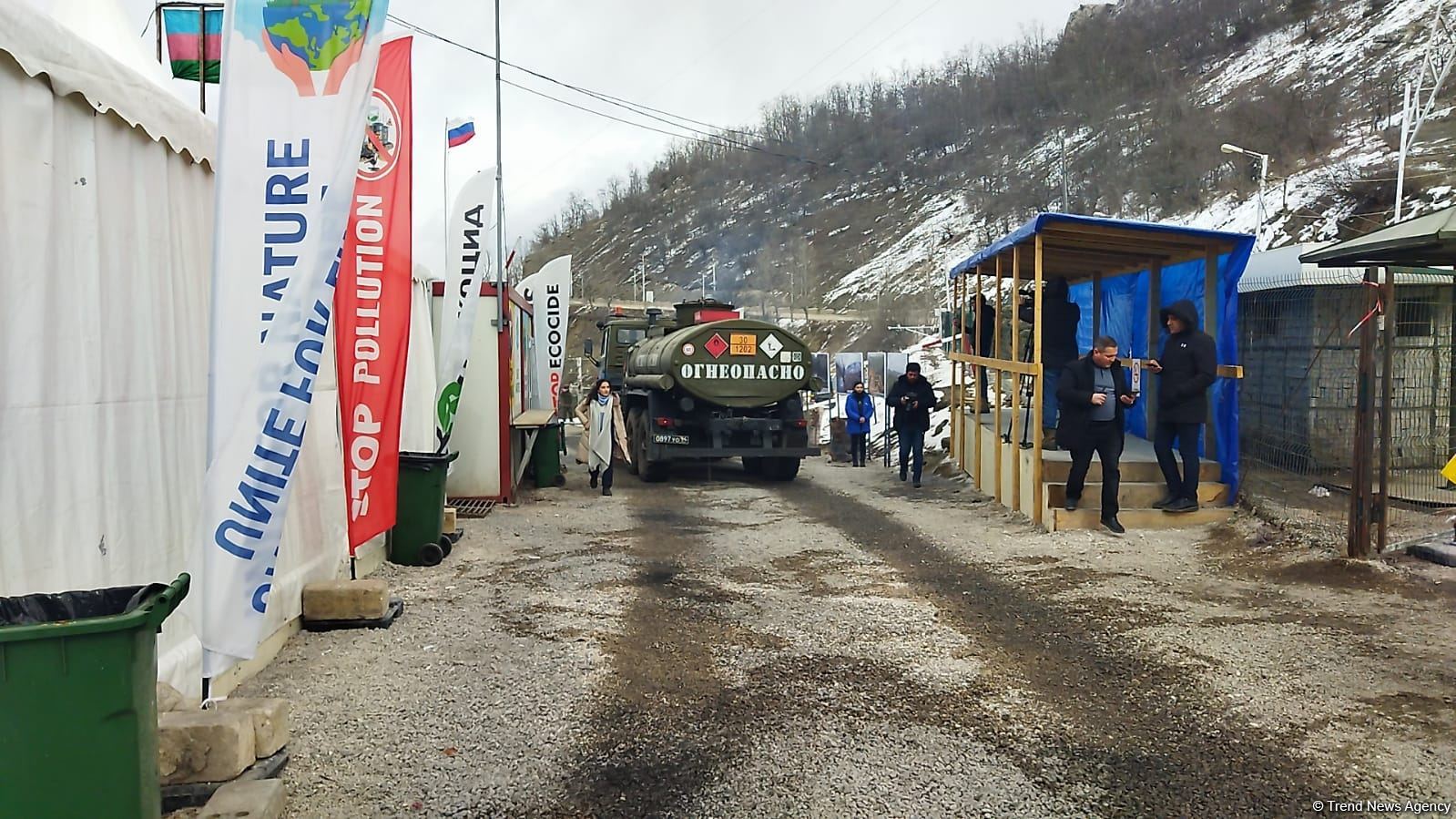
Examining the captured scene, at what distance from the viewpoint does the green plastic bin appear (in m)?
14.4

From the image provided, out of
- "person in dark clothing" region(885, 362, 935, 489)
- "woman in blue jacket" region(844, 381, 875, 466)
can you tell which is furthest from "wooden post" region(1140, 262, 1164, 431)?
"woman in blue jacket" region(844, 381, 875, 466)

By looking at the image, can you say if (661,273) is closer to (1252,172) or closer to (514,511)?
(1252,172)

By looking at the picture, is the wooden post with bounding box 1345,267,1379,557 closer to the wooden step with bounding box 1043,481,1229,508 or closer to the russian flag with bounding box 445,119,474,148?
the wooden step with bounding box 1043,481,1229,508

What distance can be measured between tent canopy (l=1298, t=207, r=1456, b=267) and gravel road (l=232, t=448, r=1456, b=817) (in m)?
2.06

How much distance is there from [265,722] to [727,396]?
10773 millimetres

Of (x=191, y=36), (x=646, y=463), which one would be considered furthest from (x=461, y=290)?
(x=646, y=463)

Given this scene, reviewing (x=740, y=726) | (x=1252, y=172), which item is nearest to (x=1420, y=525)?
(x=740, y=726)

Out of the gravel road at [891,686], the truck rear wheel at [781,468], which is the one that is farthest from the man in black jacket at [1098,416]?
the truck rear wheel at [781,468]

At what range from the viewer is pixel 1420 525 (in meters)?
8.45

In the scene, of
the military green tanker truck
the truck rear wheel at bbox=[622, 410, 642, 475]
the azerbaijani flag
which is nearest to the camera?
the azerbaijani flag

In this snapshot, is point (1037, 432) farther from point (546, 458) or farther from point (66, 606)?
point (66, 606)

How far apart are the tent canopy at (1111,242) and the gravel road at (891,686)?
273 centimetres

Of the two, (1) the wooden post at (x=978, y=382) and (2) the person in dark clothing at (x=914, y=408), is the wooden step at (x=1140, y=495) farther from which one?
(2) the person in dark clothing at (x=914, y=408)

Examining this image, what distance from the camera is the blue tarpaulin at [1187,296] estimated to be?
9922 mm
